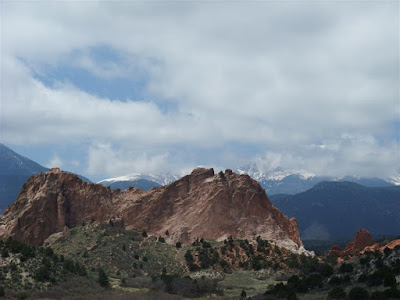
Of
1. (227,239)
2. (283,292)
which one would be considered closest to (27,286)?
(283,292)

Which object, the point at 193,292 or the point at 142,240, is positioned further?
the point at 142,240

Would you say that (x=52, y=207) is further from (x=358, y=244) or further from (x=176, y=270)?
(x=358, y=244)

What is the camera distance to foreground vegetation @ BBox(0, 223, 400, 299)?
6725cm

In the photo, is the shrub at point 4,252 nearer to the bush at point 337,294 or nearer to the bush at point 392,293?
the bush at point 337,294

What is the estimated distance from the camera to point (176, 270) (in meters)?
103

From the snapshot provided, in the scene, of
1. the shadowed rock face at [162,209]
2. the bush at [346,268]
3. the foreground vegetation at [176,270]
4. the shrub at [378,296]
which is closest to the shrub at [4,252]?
the foreground vegetation at [176,270]

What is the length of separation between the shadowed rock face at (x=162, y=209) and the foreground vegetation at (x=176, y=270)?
192 inches

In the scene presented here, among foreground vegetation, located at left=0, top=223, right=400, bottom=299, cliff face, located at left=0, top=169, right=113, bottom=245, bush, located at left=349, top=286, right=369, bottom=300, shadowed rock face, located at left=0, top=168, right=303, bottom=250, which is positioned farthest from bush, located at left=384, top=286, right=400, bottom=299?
cliff face, located at left=0, top=169, right=113, bottom=245

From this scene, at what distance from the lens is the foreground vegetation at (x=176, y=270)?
221 ft

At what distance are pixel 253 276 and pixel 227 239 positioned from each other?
18343mm

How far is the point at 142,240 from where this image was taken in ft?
384

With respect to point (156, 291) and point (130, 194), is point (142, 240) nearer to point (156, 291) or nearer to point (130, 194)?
point (130, 194)

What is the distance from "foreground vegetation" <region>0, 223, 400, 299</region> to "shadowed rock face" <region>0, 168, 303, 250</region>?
192 inches

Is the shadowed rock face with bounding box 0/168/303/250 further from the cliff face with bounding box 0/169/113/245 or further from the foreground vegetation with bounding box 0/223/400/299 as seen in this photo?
the foreground vegetation with bounding box 0/223/400/299
